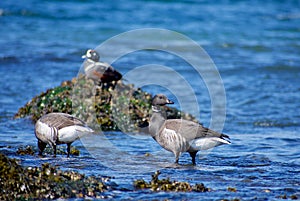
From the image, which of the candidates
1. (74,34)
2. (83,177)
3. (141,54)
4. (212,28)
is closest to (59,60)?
(141,54)

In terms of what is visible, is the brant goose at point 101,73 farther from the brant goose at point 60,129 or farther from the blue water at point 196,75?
the brant goose at point 60,129

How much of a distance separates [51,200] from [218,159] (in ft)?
10.9

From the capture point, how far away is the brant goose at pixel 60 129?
8.15 metres

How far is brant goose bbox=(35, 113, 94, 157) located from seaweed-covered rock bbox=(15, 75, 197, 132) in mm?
2454

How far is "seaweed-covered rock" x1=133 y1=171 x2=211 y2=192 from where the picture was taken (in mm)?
6574

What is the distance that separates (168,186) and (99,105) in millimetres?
4640

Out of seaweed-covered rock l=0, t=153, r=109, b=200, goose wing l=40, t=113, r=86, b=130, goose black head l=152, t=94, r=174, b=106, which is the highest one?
goose black head l=152, t=94, r=174, b=106

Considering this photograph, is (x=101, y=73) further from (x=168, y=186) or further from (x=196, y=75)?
(x=196, y=75)

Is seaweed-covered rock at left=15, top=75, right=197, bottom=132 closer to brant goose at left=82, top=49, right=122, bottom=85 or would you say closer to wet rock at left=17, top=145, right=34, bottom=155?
brant goose at left=82, top=49, right=122, bottom=85

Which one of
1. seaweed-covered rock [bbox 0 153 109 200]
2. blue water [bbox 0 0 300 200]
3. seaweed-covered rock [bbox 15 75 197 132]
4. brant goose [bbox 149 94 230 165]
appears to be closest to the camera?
seaweed-covered rock [bbox 0 153 109 200]

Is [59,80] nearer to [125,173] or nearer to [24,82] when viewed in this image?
[24,82]

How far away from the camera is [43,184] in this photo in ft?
20.8

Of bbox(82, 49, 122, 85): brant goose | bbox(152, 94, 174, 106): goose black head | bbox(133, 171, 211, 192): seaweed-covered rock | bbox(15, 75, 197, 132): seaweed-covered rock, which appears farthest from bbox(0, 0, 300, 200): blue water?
bbox(82, 49, 122, 85): brant goose

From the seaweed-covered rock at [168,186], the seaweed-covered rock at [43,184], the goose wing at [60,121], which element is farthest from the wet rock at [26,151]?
the seaweed-covered rock at [168,186]
